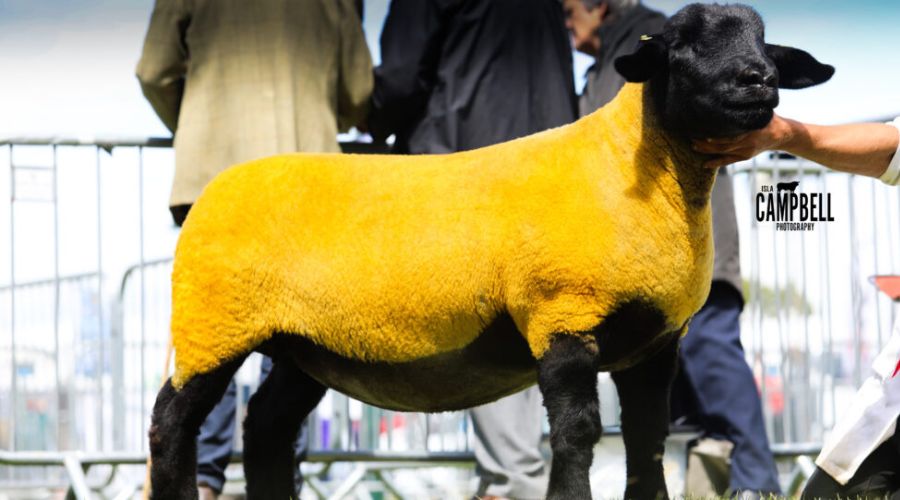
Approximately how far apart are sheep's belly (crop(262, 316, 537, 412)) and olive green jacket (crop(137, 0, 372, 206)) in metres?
1.20

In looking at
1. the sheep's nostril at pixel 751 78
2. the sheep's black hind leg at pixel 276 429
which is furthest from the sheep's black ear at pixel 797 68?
the sheep's black hind leg at pixel 276 429

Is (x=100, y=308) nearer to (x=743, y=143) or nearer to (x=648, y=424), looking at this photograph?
(x=648, y=424)

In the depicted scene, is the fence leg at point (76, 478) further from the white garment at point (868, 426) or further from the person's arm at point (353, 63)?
the white garment at point (868, 426)

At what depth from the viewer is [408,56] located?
16.1 feet

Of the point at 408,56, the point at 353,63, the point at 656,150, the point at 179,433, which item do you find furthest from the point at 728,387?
the point at 179,433

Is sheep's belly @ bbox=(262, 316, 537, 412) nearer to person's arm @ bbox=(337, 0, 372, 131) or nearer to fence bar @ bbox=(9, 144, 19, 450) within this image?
person's arm @ bbox=(337, 0, 372, 131)

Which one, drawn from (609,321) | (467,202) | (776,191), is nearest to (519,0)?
(776,191)

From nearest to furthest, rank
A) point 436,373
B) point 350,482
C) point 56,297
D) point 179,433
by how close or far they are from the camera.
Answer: point 436,373 < point 179,433 < point 56,297 < point 350,482

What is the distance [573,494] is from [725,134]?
3.42 feet

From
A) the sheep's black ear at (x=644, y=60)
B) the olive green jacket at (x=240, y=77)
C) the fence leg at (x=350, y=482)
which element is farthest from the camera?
the fence leg at (x=350, y=482)

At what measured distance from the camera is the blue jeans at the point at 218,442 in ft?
15.8

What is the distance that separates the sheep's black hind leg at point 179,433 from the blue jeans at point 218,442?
3.77 feet

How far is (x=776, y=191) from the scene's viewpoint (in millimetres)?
4105

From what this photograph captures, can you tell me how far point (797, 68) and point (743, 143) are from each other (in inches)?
12.3
